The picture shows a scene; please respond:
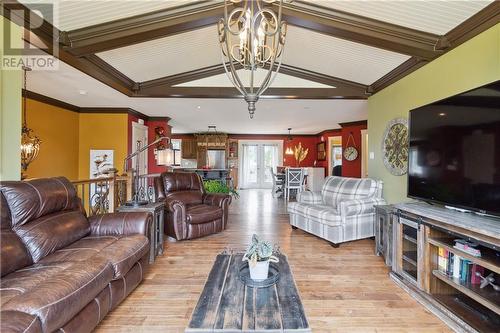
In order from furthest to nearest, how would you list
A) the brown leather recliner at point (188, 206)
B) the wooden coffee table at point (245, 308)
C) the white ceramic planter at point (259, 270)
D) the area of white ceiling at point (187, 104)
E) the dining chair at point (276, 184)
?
the dining chair at point (276, 184) < the area of white ceiling at point (187, 104) < the brown leather recliner at point (188, 206) < the white ceramic planter at point (259, 270) < the wooden coffee table at point (245, 308)

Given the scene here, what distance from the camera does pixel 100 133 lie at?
5883 millimetres

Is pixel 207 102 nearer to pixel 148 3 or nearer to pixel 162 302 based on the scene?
pixel 148 3

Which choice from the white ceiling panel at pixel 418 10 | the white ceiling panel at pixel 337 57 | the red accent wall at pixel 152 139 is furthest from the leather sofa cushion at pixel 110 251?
the red accent wall at pixel 152 139

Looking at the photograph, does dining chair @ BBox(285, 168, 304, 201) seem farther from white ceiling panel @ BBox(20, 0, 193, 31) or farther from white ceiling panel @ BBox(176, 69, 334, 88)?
white ceiling panel @ BBox(20, 0, 193, 31)

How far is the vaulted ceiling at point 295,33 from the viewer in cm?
246

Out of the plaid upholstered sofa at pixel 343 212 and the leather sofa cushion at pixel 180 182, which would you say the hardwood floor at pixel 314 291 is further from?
the leather sofa cushion at pixel 180 182

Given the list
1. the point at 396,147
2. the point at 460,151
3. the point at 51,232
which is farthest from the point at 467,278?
the point at 51,232

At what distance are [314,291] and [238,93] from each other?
355 centimetres

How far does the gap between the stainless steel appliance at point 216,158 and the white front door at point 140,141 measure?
4.09 metres

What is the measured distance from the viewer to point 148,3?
255 cm

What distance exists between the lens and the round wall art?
11.8 feet

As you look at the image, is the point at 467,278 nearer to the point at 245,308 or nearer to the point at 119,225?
the point at 245,308

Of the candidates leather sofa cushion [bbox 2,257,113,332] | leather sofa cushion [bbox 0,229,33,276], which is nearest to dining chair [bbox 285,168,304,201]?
leather sofa cushion [bbox 2,257,113,332]

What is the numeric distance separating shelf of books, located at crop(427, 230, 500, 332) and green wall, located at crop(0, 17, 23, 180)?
11.9 feet
